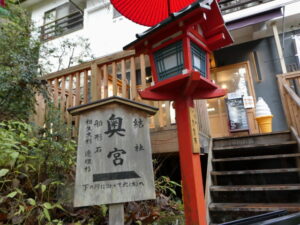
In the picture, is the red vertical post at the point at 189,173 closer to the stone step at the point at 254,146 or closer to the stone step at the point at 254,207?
the stone step at the point at 254,207

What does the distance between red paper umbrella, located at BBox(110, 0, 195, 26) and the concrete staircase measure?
2.43 meters

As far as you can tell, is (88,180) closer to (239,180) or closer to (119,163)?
(119,163)

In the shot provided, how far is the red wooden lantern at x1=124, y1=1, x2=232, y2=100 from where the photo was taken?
5.38 feet

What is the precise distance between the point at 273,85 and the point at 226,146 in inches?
137

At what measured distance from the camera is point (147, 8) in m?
2.22

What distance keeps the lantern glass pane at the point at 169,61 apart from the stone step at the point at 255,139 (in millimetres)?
2574

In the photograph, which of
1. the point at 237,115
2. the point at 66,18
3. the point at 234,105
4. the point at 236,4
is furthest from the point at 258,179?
the point at 66,18

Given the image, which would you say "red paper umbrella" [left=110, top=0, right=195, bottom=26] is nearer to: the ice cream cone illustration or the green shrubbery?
the green shrubbery

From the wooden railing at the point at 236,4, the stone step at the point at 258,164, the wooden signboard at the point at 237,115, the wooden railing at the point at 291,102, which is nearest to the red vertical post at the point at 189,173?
the stone step at the point at 258,164

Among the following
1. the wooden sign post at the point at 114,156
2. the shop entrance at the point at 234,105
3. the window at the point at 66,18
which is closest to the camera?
the wooden sign post at the point at 114,156

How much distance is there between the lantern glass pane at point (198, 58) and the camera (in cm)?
178

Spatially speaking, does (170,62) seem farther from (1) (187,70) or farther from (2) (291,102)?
(2) (291,102)

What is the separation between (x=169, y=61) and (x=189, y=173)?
1002 millimetres

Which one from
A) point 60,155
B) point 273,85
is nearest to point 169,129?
point 60,155
